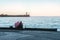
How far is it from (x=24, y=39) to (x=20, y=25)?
30.6 feet

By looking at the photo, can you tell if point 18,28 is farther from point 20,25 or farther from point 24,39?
point 24,39

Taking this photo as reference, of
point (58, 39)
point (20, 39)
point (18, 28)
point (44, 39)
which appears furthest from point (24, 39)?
point (18, 28)

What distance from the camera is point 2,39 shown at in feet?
58.4

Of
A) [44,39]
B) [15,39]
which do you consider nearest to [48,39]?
[44,39]

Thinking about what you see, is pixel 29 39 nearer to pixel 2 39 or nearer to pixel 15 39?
pixel 15 39

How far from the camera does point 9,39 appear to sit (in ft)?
58.5

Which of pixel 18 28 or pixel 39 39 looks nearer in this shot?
pixel 39 39

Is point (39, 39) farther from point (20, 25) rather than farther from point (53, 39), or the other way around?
point (20, 25)

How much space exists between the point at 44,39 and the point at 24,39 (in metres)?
1.75

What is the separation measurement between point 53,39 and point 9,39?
151 inches

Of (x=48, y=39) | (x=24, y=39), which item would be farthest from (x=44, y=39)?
(x=24, y=39)

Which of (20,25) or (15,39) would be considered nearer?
(15,39)

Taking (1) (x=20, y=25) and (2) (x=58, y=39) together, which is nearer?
(2) (x=58, y=39)

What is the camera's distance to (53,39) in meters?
18.0
